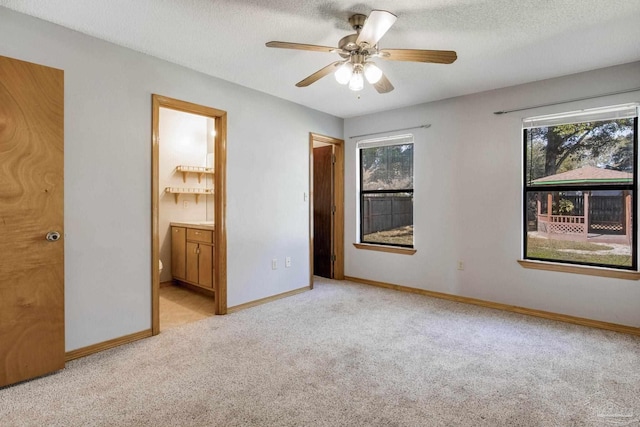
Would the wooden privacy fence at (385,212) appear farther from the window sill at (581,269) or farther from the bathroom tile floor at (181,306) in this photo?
the bathroom tile floor at (181,306)

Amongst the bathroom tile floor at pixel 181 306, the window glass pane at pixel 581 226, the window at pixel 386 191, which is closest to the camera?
the window glass pane at pixel 581 226

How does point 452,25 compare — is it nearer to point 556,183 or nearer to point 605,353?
point 556,183

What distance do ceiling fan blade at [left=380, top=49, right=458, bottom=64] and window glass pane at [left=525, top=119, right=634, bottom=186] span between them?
6.60 feet

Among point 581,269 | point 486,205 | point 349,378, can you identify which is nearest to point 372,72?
point 349,378

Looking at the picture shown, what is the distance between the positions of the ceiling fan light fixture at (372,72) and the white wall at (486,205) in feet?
6.66

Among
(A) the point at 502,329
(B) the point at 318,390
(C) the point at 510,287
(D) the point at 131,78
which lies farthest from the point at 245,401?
(C) the point at 510,287

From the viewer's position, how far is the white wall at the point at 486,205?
317 cm

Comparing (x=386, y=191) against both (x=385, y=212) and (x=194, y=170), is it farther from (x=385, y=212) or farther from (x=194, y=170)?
(x=194, y=170)

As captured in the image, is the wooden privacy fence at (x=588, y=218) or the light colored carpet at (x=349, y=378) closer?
the light colored carpet at (x=349, y=378)

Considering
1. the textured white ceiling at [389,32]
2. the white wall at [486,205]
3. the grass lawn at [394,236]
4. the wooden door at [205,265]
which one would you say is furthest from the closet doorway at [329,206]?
the textured white ceiling at [389,32]

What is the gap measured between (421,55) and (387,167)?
104 inches

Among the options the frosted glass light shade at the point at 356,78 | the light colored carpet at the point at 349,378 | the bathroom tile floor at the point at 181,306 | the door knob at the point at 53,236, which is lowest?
the light colored carpet at the point at 349,378

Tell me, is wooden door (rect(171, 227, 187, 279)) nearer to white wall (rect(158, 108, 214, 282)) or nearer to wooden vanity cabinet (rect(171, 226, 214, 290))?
wooden vanity cabinet (rect(171, 226, 214, 290))

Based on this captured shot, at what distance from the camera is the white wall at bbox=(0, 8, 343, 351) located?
2473 mm
